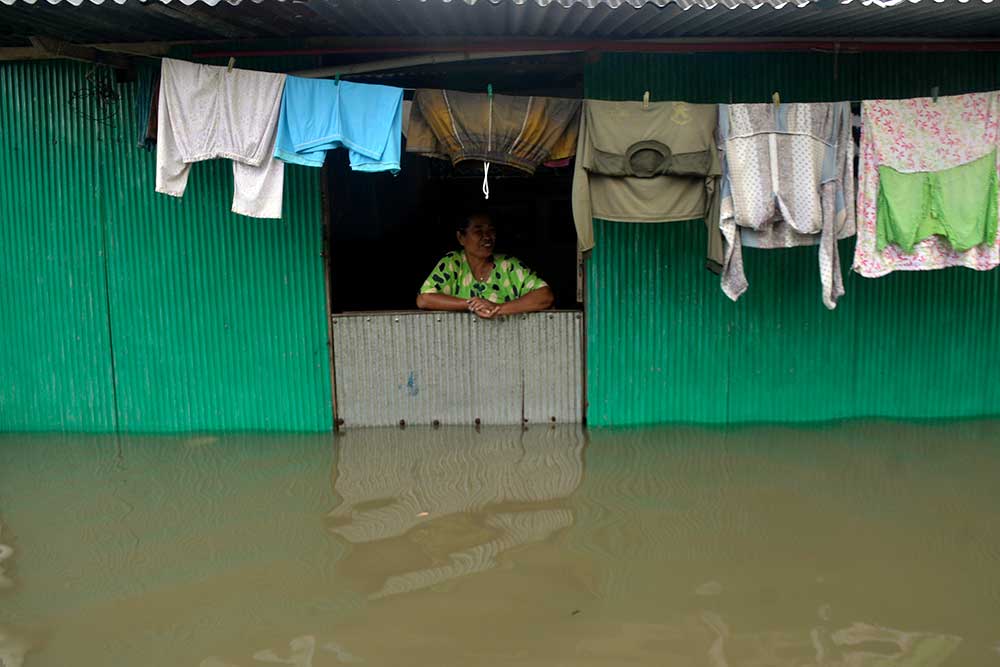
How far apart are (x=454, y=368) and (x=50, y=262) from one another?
9.27 ft

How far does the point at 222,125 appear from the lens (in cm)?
510

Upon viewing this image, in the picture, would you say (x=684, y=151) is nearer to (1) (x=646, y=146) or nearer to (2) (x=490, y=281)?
(1) (x=646, y=146)

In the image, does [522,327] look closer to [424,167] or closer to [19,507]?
[19,507]

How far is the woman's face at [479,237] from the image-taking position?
6.11 metres

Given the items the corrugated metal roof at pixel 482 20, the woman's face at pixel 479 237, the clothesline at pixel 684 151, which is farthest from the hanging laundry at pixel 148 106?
the woman's face at pixel 479 237

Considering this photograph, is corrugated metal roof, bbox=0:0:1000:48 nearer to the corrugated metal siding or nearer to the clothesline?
the clothesline

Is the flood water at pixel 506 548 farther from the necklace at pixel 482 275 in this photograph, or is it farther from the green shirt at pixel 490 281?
the necklace at pixel 482 275

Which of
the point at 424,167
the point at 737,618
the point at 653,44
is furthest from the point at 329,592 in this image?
the point at 424,167

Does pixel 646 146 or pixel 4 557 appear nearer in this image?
pixel 4 557

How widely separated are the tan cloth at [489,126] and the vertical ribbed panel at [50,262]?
235 centimetres

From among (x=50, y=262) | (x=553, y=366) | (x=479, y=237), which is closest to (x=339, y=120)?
(x=479, y=237)

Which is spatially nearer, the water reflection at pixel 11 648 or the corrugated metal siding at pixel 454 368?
the water reflection at pixel 11 648

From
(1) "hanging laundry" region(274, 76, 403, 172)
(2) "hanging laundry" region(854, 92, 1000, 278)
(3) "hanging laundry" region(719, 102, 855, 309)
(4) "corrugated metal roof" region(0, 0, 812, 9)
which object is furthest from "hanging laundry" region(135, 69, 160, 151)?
(2) "hanging laundry" region(854, 92, 1000, 278)

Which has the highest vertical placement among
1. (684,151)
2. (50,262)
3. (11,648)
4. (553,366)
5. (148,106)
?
(148,106)
